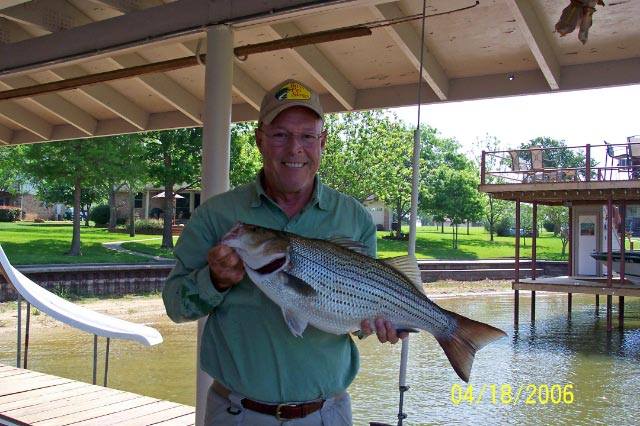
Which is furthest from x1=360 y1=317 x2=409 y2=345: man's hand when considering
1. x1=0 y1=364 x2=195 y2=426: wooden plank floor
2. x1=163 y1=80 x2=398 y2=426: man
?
x1=0 y1=364 x2=195 y2=426: wooden plank floor

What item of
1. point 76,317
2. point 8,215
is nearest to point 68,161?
point 76,317

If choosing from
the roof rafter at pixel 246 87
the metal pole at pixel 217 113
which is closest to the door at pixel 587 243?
the roof rafter at pixel 246 87

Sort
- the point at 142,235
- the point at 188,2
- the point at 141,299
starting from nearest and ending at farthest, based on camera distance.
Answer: the point at 188,2, the point at 141,299, the point at 142,235

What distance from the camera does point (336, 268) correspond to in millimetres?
2164

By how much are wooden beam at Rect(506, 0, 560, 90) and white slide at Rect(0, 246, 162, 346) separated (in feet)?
13.2

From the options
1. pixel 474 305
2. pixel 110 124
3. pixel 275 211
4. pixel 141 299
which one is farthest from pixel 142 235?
pixel 275 211

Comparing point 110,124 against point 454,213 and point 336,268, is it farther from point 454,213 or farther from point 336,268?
point 454,213

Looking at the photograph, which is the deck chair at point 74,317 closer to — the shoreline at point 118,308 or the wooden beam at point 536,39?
the wooden beam at point 536,39

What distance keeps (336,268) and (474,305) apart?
23.8 meters

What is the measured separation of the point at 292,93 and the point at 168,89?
14.5 feet

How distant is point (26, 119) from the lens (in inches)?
335

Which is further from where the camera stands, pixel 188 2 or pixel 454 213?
pixel 454 213

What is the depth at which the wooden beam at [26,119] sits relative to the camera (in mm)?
8227

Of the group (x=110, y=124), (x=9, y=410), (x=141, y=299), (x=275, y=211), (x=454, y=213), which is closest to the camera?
(x=275, y=211)
